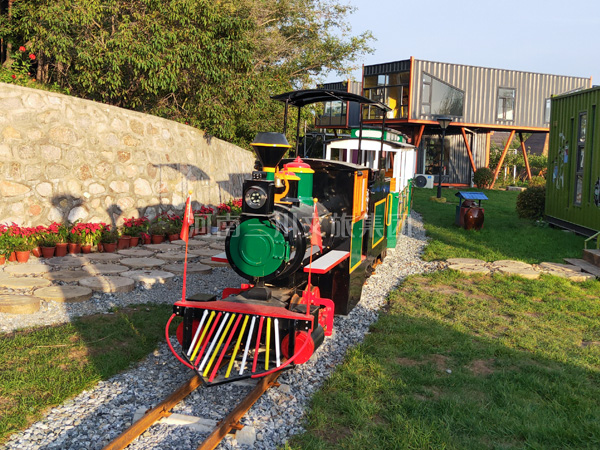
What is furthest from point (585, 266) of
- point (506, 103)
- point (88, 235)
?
point (506, 103)

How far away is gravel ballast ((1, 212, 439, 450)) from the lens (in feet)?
11.9

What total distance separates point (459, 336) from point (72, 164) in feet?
22.4

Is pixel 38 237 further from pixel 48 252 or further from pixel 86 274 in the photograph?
pixel 86 274

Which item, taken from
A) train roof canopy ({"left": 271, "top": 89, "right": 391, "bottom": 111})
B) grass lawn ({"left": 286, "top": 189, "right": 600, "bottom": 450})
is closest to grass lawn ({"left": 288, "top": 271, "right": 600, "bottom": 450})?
grass lawn ({"left": 286, "top": 189, "right": 600, "bottom": 450})

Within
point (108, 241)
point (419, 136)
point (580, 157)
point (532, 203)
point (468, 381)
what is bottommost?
point (468, 381)

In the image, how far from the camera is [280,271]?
502 cm

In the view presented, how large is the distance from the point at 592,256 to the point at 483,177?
62.1 feet

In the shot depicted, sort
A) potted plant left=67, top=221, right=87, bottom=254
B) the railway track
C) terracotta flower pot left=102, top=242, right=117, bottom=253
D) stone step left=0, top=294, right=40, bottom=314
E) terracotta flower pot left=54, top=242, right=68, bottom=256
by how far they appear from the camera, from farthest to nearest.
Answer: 1. terracotta flower pot left=102, top=242, right=117, bottom=253
2. potted plant left=67, top=221, right=87, bottom=254
3. terracotta flower pot left=54, top=242, right=68, bottom=256
4. stone step left=0, top=294, right=40, bottom=314
5. the railway track

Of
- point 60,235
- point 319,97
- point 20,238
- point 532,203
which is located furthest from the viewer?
point 532,203

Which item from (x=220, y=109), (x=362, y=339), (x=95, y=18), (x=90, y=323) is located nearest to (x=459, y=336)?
(x=362, y=339)

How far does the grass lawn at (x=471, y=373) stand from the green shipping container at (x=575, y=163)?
3.96 meters

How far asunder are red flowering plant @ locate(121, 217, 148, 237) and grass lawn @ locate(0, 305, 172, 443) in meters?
3.78

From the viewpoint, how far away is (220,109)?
12.2 m

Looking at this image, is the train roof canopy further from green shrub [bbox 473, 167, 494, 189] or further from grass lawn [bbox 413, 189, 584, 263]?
green shrub [bbox 473, 167, 494, 189]
